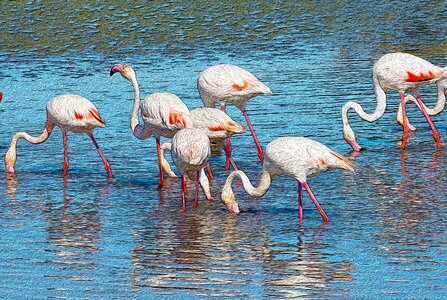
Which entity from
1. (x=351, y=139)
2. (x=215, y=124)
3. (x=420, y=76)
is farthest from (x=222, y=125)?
(x=420, y=76)

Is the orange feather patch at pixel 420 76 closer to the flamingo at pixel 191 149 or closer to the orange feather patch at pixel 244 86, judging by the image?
the orange feather patch at pixel 244 86

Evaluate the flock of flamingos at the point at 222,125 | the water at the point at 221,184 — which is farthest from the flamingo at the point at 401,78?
the water at the point at 221,184

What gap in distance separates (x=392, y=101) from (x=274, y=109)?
1.58 m

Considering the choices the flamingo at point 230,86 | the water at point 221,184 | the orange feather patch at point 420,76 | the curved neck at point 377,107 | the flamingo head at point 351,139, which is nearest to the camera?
the water at point 221,184

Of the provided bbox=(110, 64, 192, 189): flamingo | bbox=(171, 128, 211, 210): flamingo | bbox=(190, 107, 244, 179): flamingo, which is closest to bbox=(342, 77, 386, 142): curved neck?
bbox=(190, 107, 244, 179): flamingo

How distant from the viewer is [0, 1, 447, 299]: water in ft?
22.7

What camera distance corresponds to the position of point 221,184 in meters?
9.91

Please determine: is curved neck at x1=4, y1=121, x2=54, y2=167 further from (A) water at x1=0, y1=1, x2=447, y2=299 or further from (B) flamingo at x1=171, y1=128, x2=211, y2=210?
(B) flamingo at x1=171, y1=128, x2=211, y2=210

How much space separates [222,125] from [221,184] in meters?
0.65

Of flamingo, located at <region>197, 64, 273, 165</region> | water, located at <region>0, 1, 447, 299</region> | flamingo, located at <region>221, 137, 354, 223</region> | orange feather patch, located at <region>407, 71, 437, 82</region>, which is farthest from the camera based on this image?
orange feather patch, located at <region>407, 71, 437, 82</region>

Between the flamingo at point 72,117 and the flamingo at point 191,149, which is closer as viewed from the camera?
the flamingo at point 191,149

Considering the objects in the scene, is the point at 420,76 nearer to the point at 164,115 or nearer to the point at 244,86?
the point at 244,86

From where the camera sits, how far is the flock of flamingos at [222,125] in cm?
839

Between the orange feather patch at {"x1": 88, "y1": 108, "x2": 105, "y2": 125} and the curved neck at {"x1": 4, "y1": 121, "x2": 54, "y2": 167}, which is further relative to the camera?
the curved neck at {"x1": 4, "y1": 121, "x2": 54, "y2": 167}
